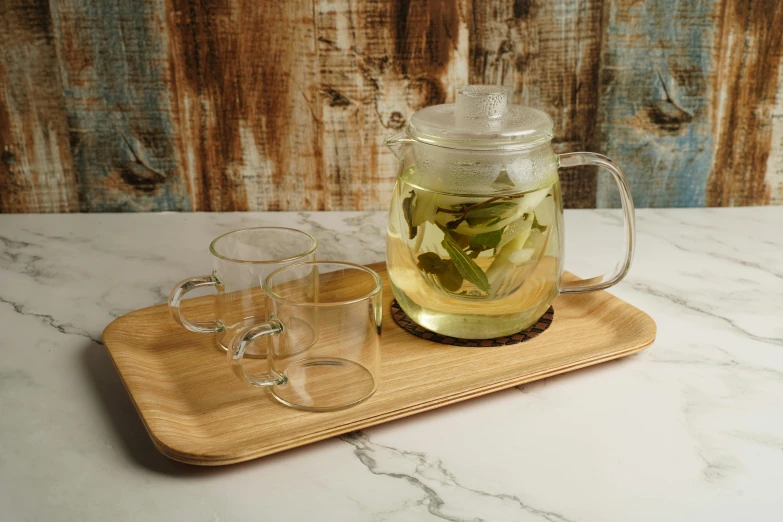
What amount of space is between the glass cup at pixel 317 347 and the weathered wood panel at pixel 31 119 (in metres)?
0.67

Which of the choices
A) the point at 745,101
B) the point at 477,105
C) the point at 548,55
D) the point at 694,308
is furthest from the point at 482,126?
the point at 745,101

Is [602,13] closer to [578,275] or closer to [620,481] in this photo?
[578,275]

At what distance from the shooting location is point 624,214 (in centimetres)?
80

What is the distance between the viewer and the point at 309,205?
1256 mm

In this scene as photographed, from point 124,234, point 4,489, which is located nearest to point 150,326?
point 4,489

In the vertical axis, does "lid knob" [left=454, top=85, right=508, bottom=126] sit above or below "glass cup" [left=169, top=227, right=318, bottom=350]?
above

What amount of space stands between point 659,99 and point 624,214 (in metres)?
0.47

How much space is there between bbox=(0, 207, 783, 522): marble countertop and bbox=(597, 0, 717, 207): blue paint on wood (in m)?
0.31

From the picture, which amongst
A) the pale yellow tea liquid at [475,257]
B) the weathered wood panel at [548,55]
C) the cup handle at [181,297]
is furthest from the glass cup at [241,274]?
the weathered wood panel at [548,55]

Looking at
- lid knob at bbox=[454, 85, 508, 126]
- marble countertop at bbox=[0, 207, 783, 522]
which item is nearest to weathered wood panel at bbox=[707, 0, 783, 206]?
marble countertop at bbox=[0, 207, 783, 522]

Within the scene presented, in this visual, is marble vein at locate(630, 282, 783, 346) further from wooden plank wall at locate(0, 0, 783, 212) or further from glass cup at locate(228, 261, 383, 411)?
glass cup at locate(228, 261, 383, 411)

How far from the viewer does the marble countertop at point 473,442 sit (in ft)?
1.87

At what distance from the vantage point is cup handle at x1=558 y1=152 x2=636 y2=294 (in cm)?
77

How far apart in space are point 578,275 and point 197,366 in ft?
1.71
